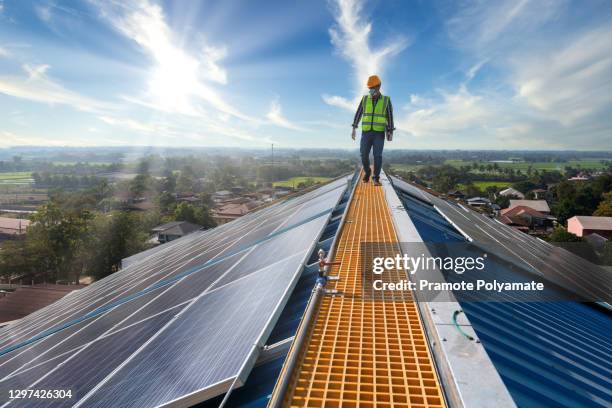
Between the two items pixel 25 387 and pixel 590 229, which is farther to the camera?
pixel 590 229

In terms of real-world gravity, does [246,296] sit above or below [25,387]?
above

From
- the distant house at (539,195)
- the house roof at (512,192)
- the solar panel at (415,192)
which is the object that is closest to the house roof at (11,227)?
the solar panel at (415,192)

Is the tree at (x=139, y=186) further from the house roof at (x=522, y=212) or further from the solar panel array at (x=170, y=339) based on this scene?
the house roof at (x=522, y=212)

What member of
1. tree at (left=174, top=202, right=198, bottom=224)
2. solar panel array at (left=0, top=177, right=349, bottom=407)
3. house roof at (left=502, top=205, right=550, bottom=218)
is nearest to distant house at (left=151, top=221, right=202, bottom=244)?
tree at (left=174, top=202, right=198, bottom=224)

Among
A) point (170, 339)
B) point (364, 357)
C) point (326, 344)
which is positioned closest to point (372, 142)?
point (326, 344)

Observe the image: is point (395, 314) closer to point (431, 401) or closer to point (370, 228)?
point (431, 401)

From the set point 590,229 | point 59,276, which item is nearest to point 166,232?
point 59,276

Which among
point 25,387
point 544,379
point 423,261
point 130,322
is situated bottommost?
point 25,387
